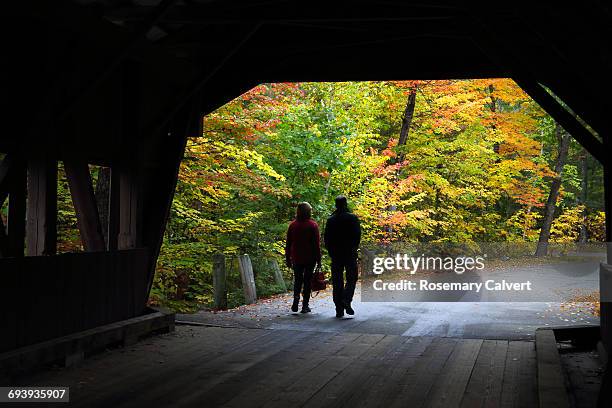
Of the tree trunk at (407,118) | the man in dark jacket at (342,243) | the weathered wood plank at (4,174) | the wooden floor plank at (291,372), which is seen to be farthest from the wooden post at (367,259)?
the weathered wood plank at (4,174)

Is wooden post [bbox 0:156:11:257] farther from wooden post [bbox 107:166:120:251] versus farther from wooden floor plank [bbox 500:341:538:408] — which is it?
wooden floor plank [bbox 500:341:538:408]

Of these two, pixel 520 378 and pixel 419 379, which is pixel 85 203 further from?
pixel 520 378

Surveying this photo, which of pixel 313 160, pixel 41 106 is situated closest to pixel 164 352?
pixel 41 106

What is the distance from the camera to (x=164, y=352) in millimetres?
8555

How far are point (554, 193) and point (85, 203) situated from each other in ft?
81.3

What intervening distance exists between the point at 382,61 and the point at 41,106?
5.42m

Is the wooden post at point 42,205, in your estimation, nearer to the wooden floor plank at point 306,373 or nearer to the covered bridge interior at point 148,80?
the covered bridge interior at point 148,80

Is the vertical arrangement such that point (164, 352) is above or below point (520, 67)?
below

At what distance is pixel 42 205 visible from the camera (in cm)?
Answer: 798

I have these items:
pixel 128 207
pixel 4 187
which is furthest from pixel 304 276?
pixel 4 187

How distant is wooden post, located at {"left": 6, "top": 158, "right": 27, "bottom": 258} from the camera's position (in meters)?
7.18

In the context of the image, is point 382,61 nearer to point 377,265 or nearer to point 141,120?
point 141,120

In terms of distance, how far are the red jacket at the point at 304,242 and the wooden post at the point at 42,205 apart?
4.67 metres

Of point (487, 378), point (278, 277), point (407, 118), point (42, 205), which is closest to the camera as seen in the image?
point (487, 378)
